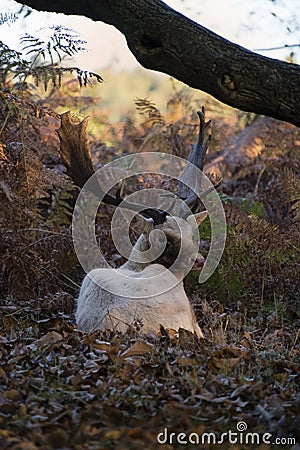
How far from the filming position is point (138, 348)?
4941 millimetres

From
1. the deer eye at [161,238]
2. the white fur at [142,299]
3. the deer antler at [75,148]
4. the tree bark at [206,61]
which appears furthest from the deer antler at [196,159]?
the tree bark at [206,61]

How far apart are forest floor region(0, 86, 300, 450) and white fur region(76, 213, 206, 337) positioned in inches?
8.2

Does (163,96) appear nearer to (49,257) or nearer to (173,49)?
(49,257)

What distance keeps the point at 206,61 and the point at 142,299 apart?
2.04 m

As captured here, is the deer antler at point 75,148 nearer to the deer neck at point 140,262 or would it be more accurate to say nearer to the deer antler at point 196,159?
the deer neck at point 140,262

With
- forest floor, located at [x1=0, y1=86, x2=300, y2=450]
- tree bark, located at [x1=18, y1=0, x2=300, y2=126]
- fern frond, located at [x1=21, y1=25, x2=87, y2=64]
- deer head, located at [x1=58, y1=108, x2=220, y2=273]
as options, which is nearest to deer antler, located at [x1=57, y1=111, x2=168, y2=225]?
deer head, located at [x1=58, y1=108, x2=220, y2=273]

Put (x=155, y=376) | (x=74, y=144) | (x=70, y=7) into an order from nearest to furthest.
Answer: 1. (x=155, y=376)
2. (x=70, y=7)
3. (x=74, y=144)

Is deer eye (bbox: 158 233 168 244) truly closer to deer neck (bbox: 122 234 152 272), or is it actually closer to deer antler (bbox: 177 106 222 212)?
deer neck (bbox: 122 234 152 272)

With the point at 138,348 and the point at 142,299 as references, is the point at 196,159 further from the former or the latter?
the point at 138,348

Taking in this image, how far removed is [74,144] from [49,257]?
162 centimetres

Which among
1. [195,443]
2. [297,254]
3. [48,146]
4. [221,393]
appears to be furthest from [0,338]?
[48,146]

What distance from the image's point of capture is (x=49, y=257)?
7770 mm

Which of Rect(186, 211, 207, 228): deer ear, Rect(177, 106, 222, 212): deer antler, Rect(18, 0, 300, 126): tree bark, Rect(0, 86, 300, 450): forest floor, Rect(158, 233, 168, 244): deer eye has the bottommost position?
Rect(0, 86, 300, 450): forest floor

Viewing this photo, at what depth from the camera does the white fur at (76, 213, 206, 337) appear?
231 inches
